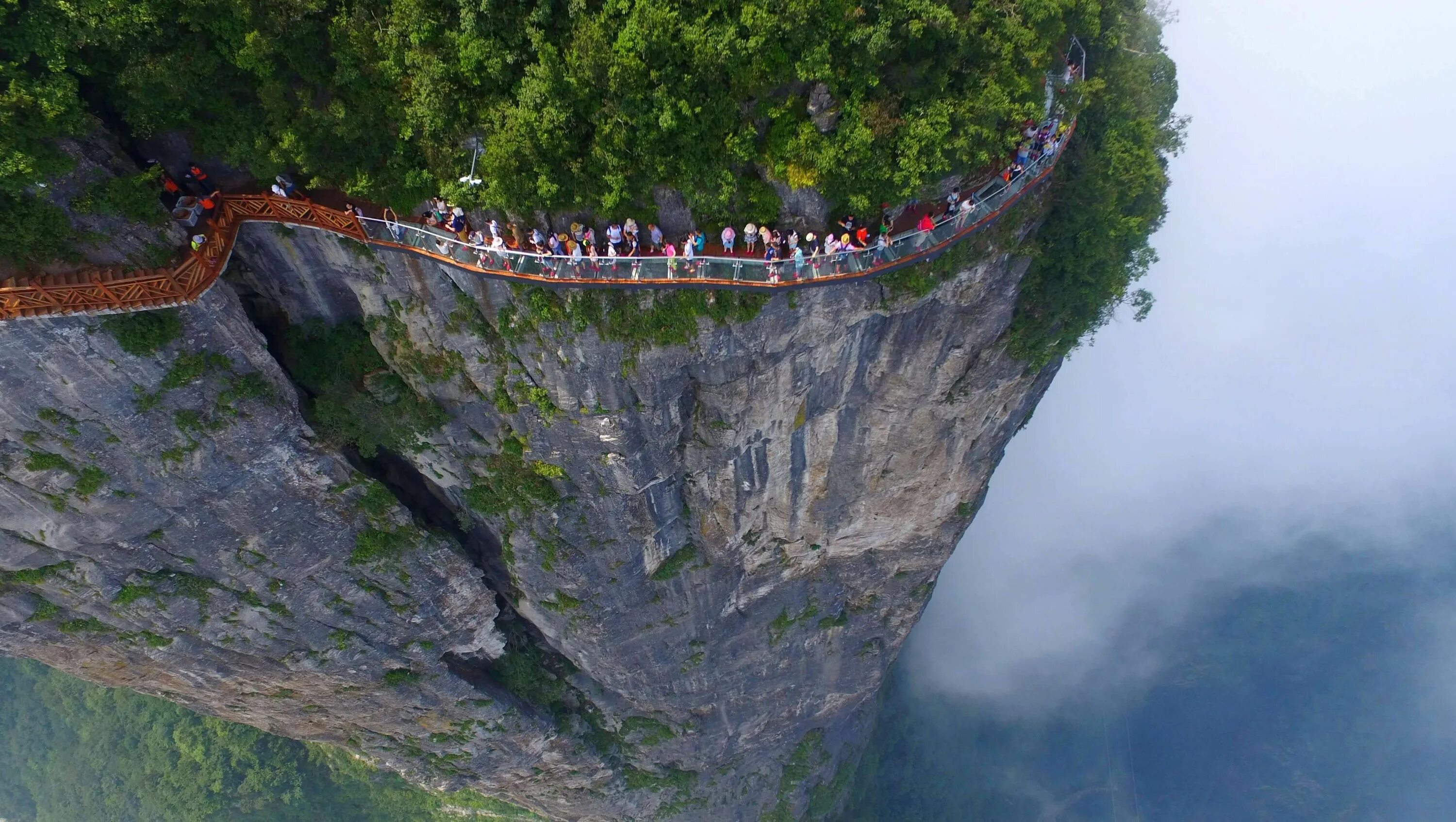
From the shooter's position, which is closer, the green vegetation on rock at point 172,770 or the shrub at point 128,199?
the shrub at point 128,199

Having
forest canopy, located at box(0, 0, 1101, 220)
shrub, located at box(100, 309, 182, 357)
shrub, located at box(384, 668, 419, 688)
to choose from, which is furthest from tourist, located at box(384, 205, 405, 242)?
shrub, located at box(384, 668, 419, 688)

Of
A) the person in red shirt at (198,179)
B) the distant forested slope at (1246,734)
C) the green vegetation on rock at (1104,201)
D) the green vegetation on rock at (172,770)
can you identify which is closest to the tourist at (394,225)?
the person in red shirt at (198,179)

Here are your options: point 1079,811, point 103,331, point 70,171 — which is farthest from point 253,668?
point 1079,811

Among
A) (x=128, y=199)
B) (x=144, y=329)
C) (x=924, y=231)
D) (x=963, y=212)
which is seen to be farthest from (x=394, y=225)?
(x=963, y=212)

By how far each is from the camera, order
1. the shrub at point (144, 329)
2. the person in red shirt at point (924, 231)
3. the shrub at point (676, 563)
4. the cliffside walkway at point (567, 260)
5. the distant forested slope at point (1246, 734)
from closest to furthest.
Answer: the shrub at point (144, 329) → the cliffside walkway at point (567, 260) → the person in red shirt at point (924, 231) → the shrub at point (676, 563) → the distant forested slope at point (1246, 734)

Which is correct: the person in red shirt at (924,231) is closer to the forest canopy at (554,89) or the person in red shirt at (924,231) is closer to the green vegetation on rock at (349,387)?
the forest canopy at (554,89)

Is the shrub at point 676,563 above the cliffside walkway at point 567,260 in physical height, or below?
below
